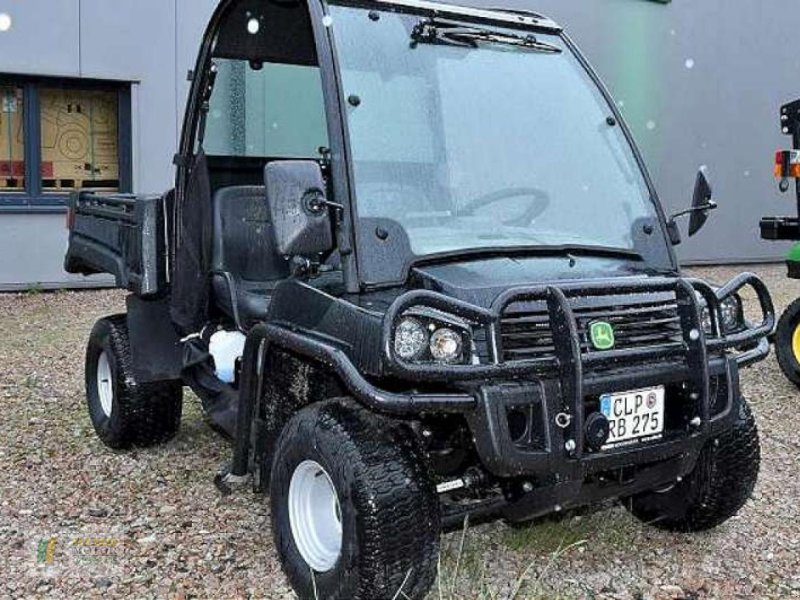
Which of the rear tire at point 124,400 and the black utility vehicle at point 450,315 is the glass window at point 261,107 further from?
the rear tire at point 124,400

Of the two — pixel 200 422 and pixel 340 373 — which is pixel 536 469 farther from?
pixel 200 422

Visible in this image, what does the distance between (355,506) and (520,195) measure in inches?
49.5

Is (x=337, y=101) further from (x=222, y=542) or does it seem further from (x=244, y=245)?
(x=222, y=542)

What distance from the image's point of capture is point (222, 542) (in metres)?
3.54

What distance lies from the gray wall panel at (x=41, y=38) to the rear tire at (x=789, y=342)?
7.27 metres

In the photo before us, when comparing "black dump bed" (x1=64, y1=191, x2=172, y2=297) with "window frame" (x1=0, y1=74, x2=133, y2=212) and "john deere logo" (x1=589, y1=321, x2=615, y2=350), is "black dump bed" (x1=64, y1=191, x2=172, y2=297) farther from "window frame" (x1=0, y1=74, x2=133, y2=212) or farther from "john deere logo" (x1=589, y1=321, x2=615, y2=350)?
"window frame" (x1=0, y1=74, x2=133, y2=212)

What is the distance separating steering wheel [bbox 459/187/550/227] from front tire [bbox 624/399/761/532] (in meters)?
1.02

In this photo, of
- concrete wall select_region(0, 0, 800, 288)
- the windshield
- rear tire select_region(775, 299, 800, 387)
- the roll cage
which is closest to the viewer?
the roll cage

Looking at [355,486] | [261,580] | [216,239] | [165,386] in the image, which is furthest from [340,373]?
[165,386]

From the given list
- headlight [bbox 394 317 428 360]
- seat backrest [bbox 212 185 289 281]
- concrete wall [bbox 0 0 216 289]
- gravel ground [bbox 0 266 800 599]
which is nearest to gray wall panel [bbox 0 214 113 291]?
concrete wall [bbox 0 0 216 289]

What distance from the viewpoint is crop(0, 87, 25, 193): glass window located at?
9.59 meters

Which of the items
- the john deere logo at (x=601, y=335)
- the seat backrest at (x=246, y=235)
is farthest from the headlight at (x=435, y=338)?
the seat backrest at (x=246, y=235)

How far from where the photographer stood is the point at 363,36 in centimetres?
316

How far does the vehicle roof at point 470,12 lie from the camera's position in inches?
129
